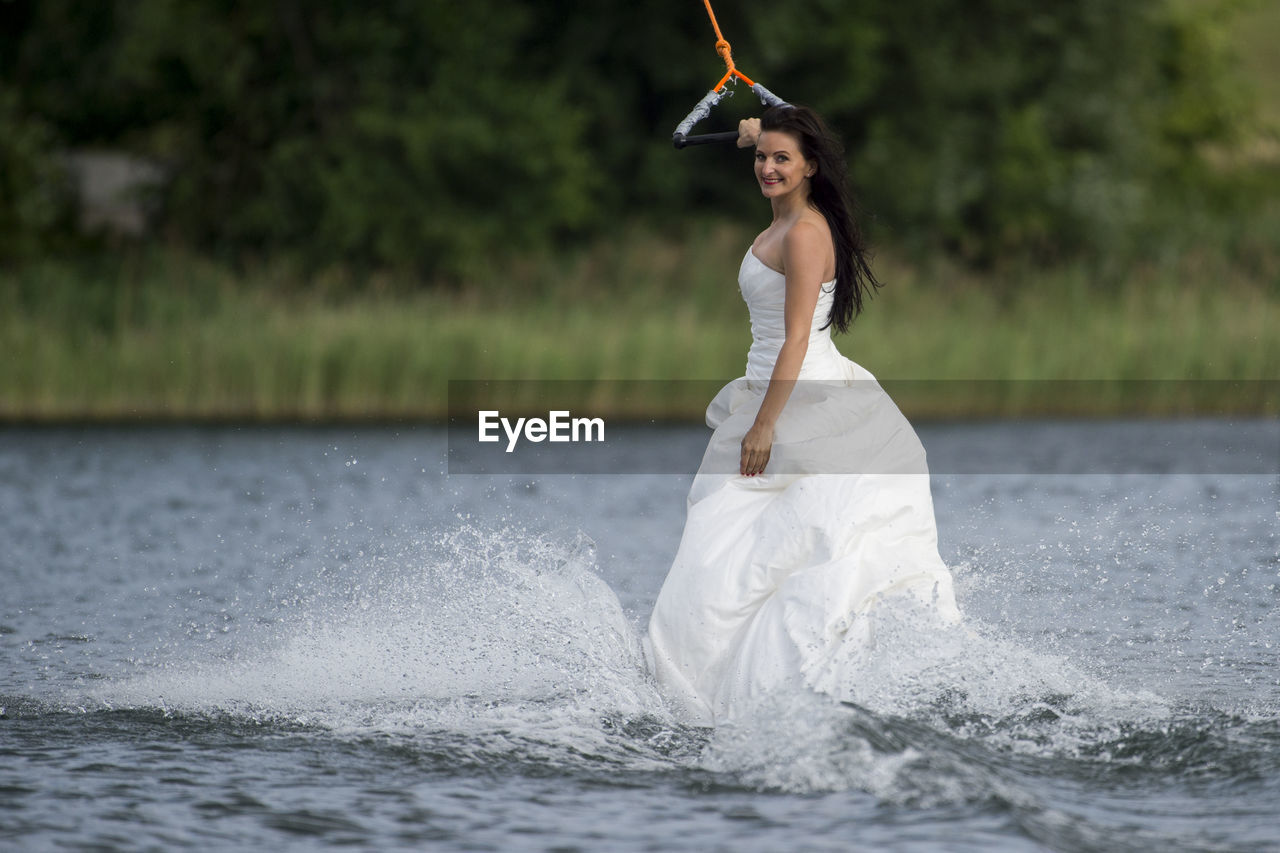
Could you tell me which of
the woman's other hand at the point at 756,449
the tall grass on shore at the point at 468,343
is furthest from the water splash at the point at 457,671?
the tall grass on shore at the point at 468,343

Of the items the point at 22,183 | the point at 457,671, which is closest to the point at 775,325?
the point at 457,671

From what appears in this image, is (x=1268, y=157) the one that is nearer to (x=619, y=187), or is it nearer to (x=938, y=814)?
(x=619, y=187)

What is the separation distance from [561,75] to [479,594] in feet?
65.8

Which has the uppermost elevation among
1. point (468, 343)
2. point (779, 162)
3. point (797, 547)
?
point (779, 162)

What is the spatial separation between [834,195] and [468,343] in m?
13.7

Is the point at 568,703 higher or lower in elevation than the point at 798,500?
lower

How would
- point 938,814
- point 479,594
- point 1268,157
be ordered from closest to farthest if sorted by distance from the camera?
point 938,814
point 479,594
point 1268,157

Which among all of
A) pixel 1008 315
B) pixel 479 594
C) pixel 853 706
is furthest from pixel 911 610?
pixel 1008 315

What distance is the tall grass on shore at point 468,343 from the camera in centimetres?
1930

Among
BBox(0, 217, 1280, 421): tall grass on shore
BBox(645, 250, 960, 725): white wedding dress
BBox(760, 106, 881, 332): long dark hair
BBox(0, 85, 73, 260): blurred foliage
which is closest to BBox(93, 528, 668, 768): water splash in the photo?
BBox(645, 250, 960, 725): white wedding dress

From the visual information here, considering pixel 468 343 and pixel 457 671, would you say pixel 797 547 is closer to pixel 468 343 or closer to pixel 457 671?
pixel 457 671

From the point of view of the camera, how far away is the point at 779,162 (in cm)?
641

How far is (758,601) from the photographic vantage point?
21.8ft

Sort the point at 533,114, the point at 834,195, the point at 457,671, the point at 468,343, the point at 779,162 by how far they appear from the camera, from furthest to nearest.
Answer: the point at 533,114
the point at 468,343
the point at 457,671
the point at 834,195
the point at 779,162
